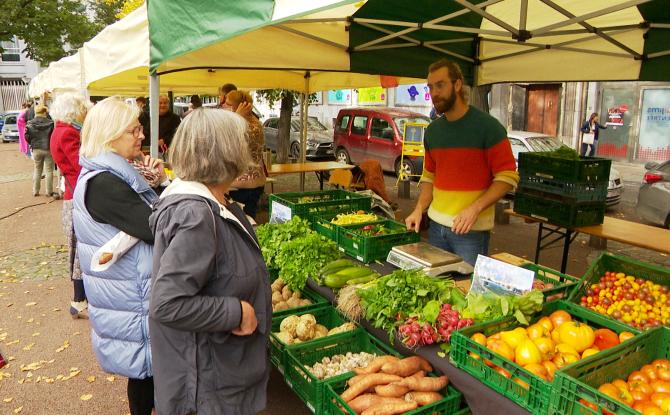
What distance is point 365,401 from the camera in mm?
2367

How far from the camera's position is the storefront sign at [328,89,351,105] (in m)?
25.9

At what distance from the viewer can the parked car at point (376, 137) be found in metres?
14.0

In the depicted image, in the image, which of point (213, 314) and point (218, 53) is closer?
point (213, 314)

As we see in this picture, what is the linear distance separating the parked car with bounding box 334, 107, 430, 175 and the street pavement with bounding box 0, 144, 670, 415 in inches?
134

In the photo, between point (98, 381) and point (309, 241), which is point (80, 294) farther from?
point (309, 241)

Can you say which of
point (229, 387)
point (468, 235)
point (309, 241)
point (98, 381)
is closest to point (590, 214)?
point (468, 235)

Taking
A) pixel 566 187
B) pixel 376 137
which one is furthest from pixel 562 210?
pixel 376 137

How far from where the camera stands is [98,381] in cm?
406

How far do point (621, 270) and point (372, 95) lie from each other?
20.9 metres

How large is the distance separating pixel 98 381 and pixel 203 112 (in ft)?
10.4

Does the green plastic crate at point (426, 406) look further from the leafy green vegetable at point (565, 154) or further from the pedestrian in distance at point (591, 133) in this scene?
the pedestrian in distance at point (591, 133)

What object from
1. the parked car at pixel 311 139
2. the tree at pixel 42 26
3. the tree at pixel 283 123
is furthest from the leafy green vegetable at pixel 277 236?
the tree at pixel 42 26

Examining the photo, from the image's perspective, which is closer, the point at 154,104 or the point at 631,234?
the point at 154,104

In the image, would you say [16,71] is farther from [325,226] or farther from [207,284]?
[207,284]
